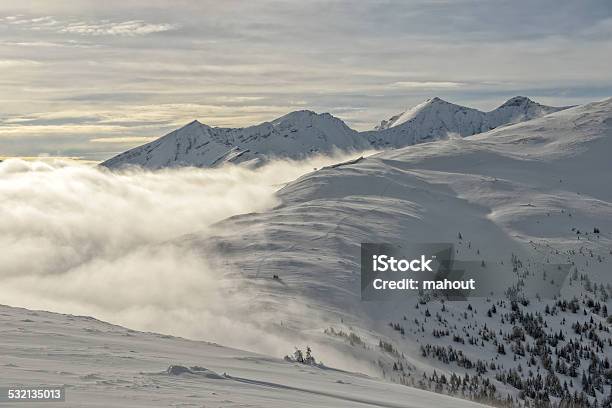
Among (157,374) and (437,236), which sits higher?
(157,374)

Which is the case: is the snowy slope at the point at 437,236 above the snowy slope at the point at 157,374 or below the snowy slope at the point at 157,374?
below

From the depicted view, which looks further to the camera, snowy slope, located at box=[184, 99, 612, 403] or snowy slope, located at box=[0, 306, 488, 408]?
snowy slope, located at box=[184, 99, 612, 403]

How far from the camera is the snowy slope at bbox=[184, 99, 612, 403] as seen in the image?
62.9 ft

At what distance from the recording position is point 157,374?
7223mm

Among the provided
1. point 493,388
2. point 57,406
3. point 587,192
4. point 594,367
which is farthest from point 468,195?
point 57,406

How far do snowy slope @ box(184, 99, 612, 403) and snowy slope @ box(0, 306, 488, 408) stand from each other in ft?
19.2

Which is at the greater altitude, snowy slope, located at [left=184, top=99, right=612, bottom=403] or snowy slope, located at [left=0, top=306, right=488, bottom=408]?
snowy slope, located at [left=0, top=306, right=488, bottom=408]

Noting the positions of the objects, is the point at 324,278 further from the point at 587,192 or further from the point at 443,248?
the point at 587,192

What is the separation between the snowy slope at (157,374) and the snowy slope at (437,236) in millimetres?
5841

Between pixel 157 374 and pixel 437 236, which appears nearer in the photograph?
pixel 157 374

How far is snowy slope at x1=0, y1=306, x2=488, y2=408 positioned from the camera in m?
6.27

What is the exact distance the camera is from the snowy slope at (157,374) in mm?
6273

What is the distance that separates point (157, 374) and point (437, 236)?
86.0ft

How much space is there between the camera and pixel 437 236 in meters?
32.2
